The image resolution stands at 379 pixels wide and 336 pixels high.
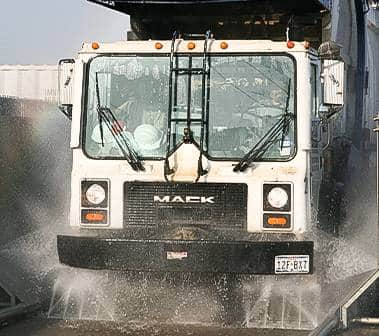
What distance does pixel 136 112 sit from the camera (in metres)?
6.64

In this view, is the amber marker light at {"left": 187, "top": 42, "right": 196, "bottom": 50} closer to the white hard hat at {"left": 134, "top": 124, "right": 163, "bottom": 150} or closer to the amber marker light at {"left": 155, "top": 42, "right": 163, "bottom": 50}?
the amber marker light at {"left": 155, "top": 42, "right": 163, "bottom": 50}

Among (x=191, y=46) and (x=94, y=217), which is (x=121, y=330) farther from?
(x=191, y=46)

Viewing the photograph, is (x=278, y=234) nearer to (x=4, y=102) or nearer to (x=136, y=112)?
(x=136, y=112)

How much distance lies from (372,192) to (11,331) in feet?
17.7

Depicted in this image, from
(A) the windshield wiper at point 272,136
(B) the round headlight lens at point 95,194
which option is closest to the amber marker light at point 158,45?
(A) the windshield wiper at point 272,136

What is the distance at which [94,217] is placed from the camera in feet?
21.5

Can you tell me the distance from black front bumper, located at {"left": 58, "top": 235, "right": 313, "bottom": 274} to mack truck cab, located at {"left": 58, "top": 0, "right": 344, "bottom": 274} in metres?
0.02

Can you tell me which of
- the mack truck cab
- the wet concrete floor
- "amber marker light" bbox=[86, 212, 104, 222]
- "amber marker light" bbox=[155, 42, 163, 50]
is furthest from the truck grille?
"amber marker light" bbox=[155, 42, 163, 50]

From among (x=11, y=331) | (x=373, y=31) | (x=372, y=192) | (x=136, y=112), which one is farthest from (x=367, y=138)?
(x=11, y=331)

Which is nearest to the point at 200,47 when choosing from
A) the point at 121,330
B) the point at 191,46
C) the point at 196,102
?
the point at 191,46

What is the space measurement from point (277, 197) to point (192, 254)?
91cm

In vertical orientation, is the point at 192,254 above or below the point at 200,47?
below

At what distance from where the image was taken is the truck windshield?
255 inches

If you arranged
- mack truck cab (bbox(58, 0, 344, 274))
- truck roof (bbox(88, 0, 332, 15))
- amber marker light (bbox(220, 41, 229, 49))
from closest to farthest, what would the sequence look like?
mack truck cab (bbox(58, 0, 344, 274)) < amber marker light (bbox(220, 41, 229, 49)) < truck roof (bbox(88, 0, 332, 15))
